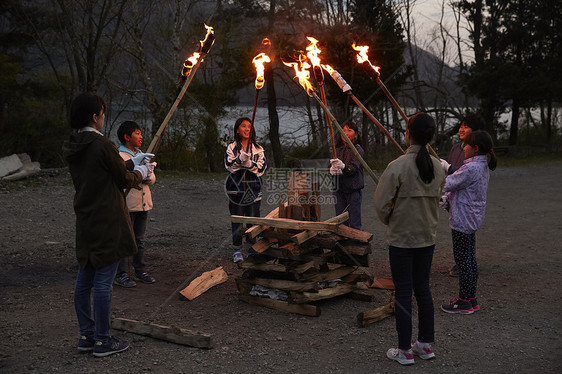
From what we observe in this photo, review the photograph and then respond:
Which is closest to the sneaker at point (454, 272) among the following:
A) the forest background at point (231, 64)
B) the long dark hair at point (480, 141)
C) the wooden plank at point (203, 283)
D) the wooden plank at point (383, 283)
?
the wooden plank at point (383, 283)

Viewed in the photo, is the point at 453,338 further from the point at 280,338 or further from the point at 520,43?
the point at 520,43

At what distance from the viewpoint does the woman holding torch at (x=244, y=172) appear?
267 inches

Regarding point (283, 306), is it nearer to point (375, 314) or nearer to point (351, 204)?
point (375, 314)

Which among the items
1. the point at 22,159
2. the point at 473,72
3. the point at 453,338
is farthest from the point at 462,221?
the point at 473,72

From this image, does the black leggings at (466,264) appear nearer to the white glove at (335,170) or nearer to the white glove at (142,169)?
the white glove at (335,170)

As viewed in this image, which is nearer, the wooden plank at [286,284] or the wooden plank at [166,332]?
the wooden plank at [166,332]

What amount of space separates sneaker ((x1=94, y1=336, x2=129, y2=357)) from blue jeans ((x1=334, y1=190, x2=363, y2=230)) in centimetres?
345

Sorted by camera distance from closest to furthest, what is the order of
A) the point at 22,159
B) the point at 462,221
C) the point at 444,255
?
the point at 462,221 → the point at 444,255 → the point at 22,159

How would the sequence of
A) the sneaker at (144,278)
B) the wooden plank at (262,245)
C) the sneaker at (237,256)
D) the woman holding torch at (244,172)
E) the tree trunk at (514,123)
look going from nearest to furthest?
the wooden plank at (262,245) → the sneaker at (144,278) → the woman holding torch at (244,172) → the sneaker at (237,256) → the tree trunk at (514,123)

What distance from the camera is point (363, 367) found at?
4020 mm

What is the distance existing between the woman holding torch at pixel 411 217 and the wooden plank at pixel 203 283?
7.55 ft

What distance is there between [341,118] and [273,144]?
3.45 m

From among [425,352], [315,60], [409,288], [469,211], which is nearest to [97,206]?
[409,288]

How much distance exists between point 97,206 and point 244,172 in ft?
9.82
